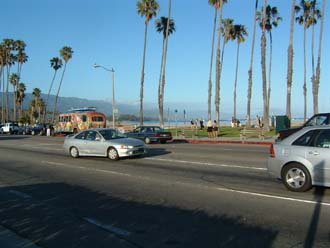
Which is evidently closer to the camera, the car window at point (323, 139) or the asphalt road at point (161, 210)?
the asphalt road at point (161, 210)

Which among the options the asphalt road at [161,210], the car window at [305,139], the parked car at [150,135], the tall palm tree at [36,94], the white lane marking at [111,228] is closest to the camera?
the asphalt road at [161,210]

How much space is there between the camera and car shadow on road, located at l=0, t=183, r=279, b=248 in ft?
19.2

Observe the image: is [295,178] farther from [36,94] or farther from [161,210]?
[36,94]

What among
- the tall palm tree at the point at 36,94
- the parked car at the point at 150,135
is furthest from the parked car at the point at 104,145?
the tall palm tree at the point at 36,94

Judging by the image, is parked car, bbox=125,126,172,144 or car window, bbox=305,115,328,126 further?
parked car, bbox=125,126,172,144

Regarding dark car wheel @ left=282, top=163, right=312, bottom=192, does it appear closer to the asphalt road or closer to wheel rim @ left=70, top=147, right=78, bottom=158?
the asphalt road

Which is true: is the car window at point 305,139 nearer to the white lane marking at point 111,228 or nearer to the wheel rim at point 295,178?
the wheel rim at point 295,178

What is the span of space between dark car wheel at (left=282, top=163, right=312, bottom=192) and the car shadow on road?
8.81 ft

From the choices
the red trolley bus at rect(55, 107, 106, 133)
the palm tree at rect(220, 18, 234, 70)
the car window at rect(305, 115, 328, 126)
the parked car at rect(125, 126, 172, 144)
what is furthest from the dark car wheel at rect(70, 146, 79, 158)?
the palm tree at rect(220, 18, 234, 70)

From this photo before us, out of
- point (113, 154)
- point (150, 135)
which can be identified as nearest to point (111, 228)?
point (113, 154)

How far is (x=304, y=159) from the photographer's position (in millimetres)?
8992

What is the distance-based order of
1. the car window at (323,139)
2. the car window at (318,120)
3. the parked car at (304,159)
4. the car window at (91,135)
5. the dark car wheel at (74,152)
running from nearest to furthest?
the parked car at (304,159), the car window at (323,139), the car window at (318,120), the car window at (91,135), the dark car wheel at (74,152)

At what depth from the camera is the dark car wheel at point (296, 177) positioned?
8969mm

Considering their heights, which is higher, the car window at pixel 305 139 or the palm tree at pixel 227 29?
the palm tree at pixel 227 29
